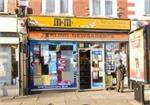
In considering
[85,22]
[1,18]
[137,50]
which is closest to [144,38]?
Result: [137,50]

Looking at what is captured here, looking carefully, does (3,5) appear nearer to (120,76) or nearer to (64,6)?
(64,6)

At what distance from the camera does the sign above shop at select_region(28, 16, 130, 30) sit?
61.9ft

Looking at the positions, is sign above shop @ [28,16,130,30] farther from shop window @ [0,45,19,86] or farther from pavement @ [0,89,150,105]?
pavement @ [0,89,150,105]

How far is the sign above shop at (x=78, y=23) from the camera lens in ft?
61.9

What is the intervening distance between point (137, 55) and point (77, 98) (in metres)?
3.79

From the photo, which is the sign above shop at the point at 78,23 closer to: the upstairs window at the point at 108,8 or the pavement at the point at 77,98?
the upstairs window at the point at 108,8

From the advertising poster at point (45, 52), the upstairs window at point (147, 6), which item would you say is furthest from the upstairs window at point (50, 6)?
the upstairs window at point (147, 6)

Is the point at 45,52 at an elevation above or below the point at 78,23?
below

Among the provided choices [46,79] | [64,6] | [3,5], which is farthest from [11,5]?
[46,79]

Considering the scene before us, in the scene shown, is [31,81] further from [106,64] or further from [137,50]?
[137,50]

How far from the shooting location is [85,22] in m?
19.4

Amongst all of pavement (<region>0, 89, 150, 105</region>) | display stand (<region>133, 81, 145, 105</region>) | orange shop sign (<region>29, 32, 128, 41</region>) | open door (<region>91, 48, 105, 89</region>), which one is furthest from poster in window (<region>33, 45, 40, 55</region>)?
display stand (<region>133, 81, 145, 105</region>)

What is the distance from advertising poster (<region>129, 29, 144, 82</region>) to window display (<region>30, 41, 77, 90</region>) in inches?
195

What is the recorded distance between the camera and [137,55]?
48.0 ft
